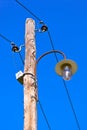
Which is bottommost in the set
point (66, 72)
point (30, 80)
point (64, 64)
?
point (30, 80)

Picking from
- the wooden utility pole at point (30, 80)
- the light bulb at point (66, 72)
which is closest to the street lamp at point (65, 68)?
the light bulb at point (66, 72)

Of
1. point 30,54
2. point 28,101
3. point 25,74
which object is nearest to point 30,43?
point 30,54

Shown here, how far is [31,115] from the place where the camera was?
6.03 metres

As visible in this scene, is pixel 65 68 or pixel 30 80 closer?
pixel 30 80

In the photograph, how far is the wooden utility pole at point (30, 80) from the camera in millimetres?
5980

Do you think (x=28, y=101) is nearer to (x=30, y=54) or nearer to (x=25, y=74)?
(x=25, y=74)

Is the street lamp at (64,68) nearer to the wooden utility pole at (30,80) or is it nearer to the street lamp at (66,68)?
the street lamp at (66,68)

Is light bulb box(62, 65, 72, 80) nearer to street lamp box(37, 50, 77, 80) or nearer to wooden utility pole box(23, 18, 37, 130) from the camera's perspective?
street lamp box(37, 50, 77, 80)

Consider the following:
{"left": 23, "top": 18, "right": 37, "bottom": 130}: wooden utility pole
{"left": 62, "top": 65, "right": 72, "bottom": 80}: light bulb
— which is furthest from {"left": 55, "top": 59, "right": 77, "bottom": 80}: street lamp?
{"left": 23, "top": 18, "right": 37, "bottom": 130}: wooden utility pole

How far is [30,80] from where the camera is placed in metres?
6.52

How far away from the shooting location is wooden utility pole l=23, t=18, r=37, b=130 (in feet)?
19.6

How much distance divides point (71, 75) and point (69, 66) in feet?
0.61

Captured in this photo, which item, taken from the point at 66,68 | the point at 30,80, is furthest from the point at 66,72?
the point at 30,80

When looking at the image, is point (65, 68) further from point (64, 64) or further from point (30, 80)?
point (30, 80)
